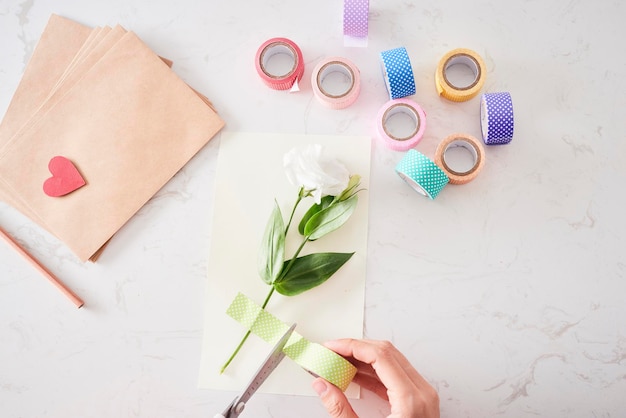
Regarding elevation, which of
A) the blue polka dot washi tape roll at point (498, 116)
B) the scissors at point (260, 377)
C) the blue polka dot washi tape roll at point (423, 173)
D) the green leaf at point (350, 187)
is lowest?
the scissors at point (260, 377)

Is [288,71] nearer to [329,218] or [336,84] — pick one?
[336,84]

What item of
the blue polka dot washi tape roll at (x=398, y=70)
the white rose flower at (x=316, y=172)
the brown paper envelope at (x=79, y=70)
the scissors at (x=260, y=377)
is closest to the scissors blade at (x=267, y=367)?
the scissors at (x=260, y=377)

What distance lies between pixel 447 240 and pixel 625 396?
1.42ft

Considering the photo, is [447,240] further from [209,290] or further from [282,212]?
[209,290]

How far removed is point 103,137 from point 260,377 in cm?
58

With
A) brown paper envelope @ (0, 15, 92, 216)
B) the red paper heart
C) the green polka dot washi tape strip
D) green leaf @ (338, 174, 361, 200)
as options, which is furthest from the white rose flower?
brown paper envelope @ (0, 15, 92, 216)

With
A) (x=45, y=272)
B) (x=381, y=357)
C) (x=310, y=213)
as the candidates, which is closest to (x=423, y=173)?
(x=310, y=213)

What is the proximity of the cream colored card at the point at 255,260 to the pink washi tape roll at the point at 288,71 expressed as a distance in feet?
0.35

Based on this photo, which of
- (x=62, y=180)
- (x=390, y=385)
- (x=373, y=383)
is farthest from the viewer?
(x=62, y=180)

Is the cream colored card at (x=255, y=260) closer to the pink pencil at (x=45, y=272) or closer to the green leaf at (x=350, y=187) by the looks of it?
the green leaf at (x=350, y=187)

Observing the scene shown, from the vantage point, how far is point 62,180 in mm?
1056

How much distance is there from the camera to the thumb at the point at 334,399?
0.86 metres

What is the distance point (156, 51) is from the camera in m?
1.11

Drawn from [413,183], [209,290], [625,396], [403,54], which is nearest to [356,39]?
[403,54]
